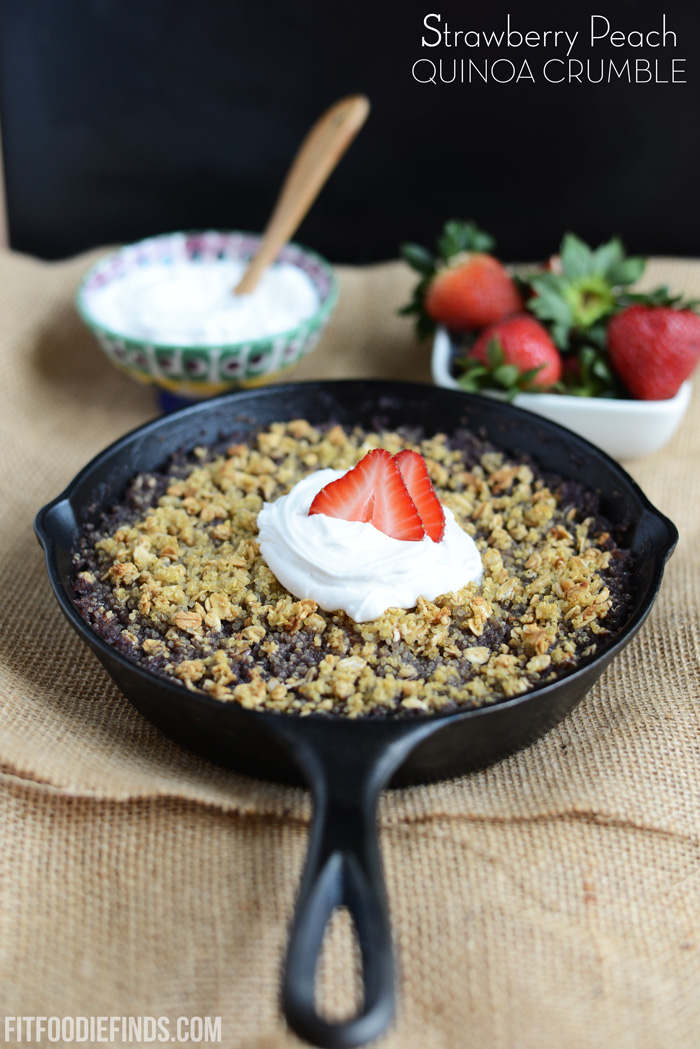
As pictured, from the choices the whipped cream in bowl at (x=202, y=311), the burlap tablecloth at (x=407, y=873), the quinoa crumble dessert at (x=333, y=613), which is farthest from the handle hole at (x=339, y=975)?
the whipped cream in bowl at (x=202, y=311)

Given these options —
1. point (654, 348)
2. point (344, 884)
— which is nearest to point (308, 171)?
point (654, 348)

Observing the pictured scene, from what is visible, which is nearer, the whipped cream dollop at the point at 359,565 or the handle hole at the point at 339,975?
the handle hole at the point at 339,975

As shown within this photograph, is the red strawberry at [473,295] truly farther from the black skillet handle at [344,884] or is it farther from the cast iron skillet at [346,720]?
the black skillet handle at [344,884]

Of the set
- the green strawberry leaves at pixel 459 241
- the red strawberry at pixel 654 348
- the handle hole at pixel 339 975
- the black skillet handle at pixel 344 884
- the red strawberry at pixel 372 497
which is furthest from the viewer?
the green strawberry leaves at pixel 459 241

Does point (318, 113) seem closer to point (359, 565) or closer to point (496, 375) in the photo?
point (496, 375)

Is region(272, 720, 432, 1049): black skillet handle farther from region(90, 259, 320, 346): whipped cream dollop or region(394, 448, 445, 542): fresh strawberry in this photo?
region(90, 259, 320, 346): whipped cream dollop

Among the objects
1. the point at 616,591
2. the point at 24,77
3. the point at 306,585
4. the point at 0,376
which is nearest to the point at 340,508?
the point at 306,585
